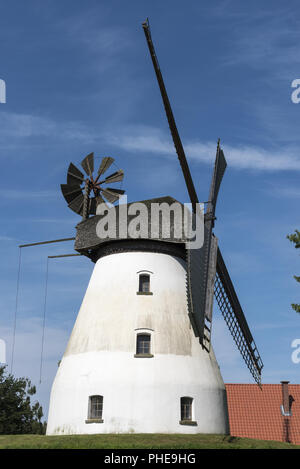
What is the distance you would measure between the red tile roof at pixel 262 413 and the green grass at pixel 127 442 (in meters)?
15.2

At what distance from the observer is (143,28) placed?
19.8m

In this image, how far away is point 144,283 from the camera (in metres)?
25.1

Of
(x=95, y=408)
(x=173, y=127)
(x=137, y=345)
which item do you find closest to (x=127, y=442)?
(x=95, y=408)

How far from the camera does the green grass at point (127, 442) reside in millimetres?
19203

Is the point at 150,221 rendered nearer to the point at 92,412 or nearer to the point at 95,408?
the point at 95,408

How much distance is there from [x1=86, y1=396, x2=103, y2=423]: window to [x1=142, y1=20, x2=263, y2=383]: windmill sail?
5.04 meters

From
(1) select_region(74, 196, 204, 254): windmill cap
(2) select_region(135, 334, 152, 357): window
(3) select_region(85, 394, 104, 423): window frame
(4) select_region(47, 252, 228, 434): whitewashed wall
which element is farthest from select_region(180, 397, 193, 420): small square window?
(1) select_region(74, 196, 204, 254): windmill cap

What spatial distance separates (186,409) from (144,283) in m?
5.91

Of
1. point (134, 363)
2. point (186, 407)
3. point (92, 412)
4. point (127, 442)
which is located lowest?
point (127, 442)

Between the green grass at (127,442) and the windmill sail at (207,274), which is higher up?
the windmill sail at (207,274)

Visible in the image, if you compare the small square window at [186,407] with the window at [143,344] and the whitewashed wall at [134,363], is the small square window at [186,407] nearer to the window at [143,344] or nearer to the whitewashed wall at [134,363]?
the whitewashed wall at [134,363]

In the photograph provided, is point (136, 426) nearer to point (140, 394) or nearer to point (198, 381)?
point (140, 394)

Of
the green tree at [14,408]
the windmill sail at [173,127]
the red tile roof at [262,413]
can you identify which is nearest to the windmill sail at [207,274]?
the windmill sail at [173,127]
